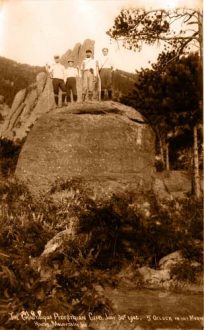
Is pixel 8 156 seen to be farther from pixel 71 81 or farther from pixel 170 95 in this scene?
→ pixel 170 95

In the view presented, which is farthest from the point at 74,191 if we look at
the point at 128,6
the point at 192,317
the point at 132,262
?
the point at 192,317

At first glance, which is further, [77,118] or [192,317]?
[77,118]

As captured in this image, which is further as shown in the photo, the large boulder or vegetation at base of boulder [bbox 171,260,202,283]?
the large boulder

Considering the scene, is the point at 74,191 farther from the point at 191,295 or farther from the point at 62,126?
the point at 191,295

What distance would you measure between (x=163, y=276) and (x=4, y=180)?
4.85 meters

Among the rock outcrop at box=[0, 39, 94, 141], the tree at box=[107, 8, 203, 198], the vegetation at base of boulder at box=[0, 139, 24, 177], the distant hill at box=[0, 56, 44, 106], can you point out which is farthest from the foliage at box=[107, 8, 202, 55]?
the vegetation at base of boulder at box=[0, 139, 24, 177]

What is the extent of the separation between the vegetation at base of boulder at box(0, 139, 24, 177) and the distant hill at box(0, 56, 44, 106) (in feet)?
5.78

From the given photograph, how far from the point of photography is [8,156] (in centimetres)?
1108

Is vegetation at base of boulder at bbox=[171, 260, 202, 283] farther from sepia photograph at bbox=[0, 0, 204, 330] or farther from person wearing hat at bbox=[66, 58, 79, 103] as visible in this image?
person wearing hat at bbox=[66, 58, 79, 103]

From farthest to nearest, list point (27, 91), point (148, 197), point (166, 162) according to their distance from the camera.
Result: point (27, 91), point (166, 162), point (148, 197)

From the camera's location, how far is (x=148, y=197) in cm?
889

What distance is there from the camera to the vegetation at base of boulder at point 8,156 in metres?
10.2

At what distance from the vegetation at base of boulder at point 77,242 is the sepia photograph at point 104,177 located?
2cm

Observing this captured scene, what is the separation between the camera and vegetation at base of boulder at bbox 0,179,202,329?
4406 millimetres
